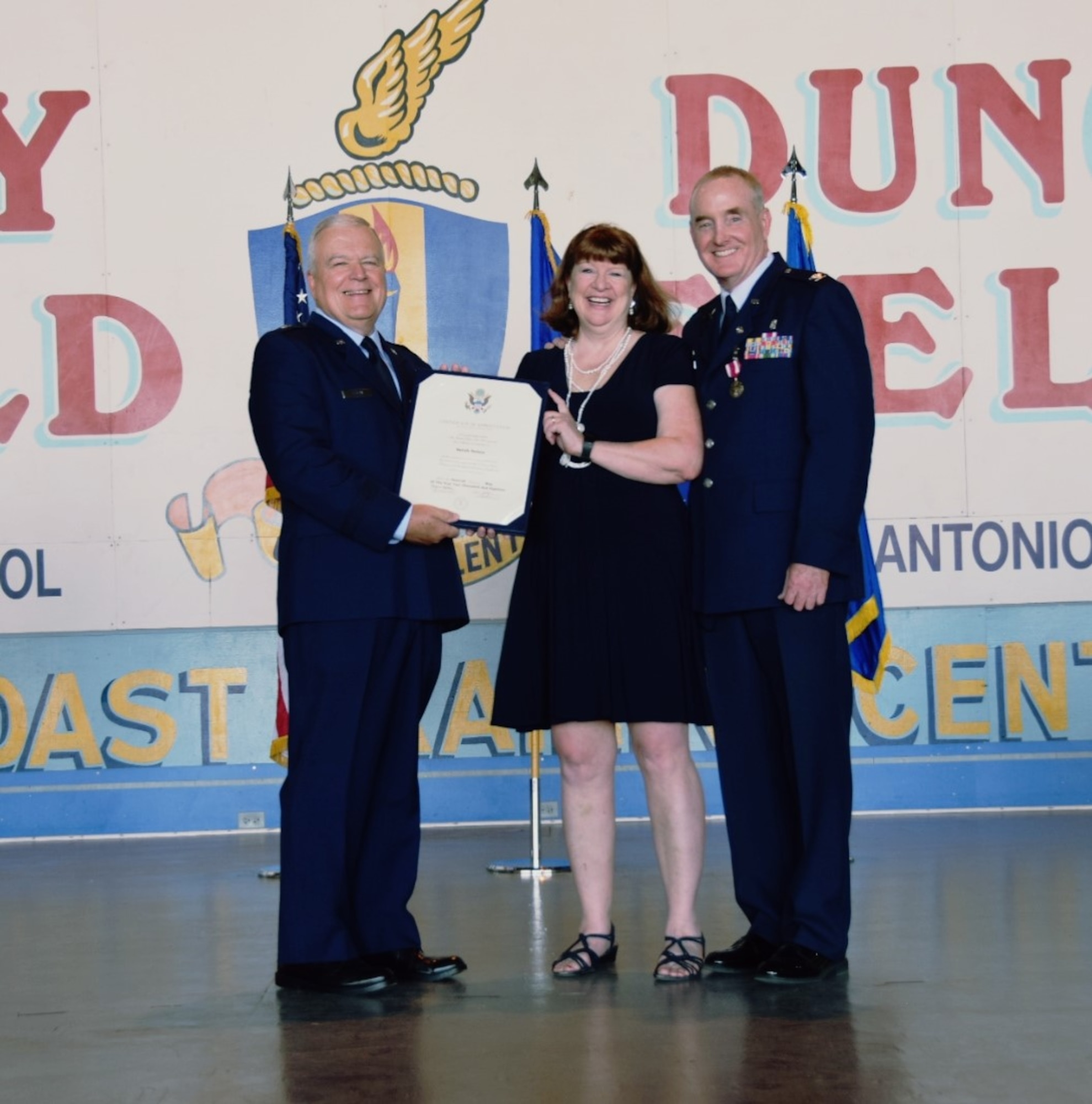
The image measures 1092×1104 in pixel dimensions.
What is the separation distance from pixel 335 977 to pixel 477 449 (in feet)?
3.49

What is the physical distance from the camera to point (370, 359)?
336 centimetres

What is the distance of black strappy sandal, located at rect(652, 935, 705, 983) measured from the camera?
3160 mm

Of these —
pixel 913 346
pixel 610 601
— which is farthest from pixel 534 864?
pixel 913 346

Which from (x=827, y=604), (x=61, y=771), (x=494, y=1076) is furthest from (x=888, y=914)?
(x=61, y=771)

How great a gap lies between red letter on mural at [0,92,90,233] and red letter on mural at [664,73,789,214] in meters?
2.24

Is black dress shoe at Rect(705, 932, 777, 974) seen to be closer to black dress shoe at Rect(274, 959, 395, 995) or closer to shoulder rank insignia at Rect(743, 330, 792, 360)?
black dress shoe at Rect(274, 959, 395, 995)

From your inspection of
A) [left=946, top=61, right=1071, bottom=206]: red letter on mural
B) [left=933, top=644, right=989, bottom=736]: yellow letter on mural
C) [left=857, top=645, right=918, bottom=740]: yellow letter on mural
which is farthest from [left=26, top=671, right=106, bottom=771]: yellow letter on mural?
[left=946, top=61, right=1071, bottom=206]: red letter on mural

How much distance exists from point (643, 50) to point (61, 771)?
3478mm

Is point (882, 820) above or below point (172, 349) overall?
below

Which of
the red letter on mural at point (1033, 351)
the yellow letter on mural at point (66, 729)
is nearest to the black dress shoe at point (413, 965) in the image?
the yellow letter on mural at point (66, 729)

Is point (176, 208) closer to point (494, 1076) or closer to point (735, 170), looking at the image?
point (735, 170)

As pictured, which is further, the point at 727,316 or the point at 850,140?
the point at 850,140

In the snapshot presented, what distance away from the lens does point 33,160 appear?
20.2 feet

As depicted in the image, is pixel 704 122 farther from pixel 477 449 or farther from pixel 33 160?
pixel 477 449
